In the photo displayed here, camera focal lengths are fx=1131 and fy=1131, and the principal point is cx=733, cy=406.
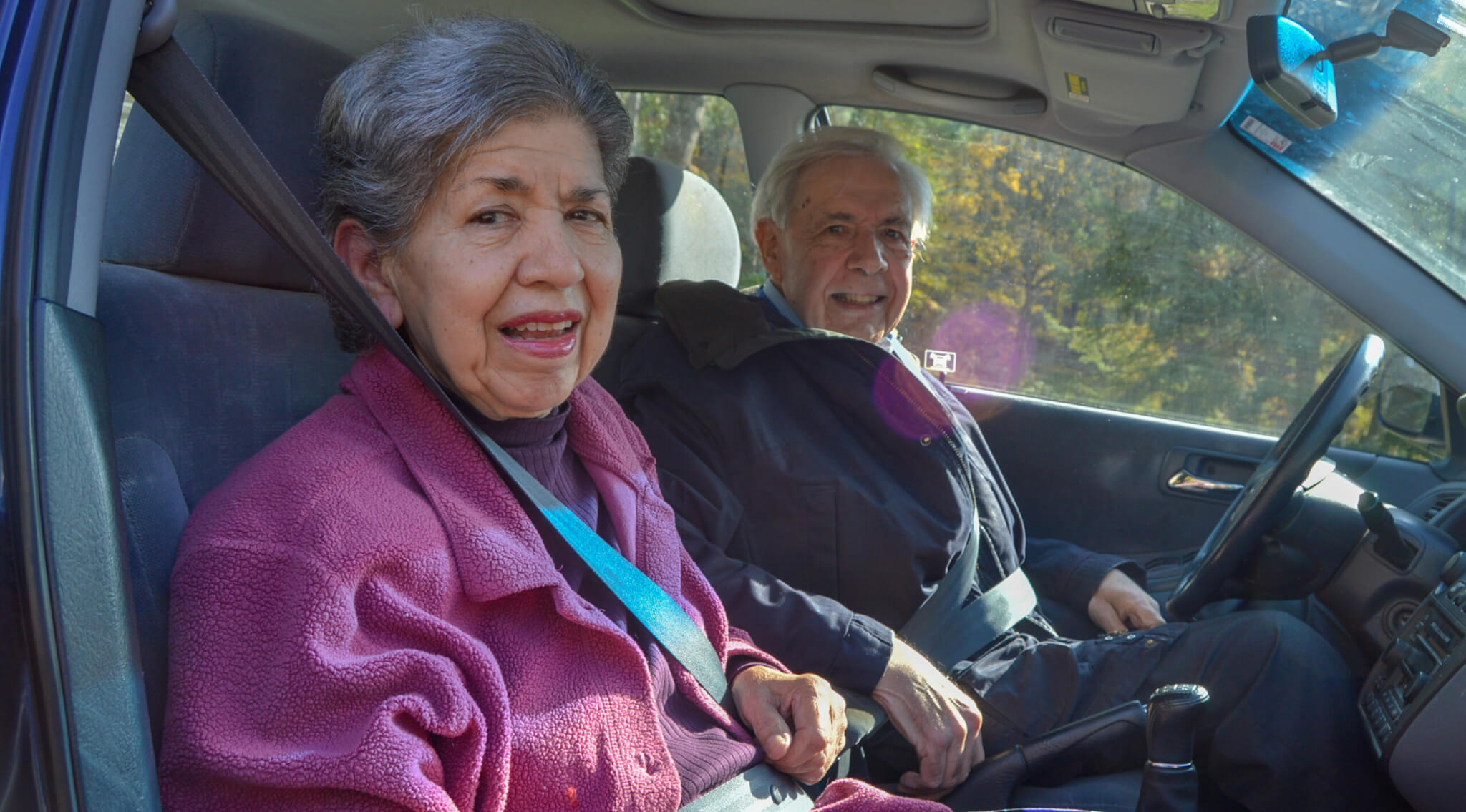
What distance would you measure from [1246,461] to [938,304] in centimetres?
Answer: 120

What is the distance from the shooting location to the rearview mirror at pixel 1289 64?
1803 mm

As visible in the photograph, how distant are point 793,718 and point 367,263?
0.88 meters

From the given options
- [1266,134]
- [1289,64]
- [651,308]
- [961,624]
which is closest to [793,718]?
[961,624]

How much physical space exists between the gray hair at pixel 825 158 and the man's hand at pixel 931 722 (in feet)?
3.75

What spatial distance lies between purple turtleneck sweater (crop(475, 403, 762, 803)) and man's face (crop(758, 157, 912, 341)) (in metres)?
1.03

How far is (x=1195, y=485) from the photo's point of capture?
285 centimetres

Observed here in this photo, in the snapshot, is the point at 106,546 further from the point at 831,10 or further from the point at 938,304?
the point at 938,304

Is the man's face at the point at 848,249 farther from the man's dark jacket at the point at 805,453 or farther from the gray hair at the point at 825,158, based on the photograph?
the man's dark jacket at the point at 805,453

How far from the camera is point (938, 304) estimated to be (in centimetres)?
377

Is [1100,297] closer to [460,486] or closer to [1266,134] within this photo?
[1266,134]

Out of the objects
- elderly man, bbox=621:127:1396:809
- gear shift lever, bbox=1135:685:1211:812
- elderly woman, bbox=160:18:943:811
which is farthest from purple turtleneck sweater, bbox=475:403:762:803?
gear shift lever, bbox=1135:685:1211:812

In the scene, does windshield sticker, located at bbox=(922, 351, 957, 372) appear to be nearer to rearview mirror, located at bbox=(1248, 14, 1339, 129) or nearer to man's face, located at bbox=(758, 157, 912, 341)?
man's face, located at bbox=(758, 157, 912, 341)

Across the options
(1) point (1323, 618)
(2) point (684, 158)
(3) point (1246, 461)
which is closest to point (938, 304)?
(2) point (684, 158)

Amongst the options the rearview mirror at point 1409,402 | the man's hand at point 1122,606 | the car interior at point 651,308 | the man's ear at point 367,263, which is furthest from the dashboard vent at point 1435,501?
the man's ear at point 367,263
